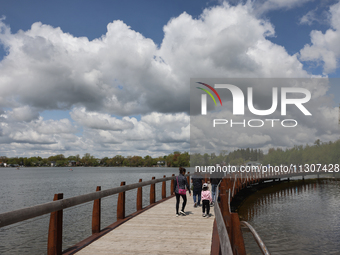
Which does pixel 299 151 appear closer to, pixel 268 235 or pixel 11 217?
pixel 268 235

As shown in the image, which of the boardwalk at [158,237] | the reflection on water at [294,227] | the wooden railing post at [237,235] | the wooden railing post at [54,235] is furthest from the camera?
the reflection on water at [294,227]

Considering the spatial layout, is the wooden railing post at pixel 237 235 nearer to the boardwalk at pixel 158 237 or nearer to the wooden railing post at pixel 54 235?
the boardwalk at pixel 158 237

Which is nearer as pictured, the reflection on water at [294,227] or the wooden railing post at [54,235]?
the wooden railing post at [54,235]

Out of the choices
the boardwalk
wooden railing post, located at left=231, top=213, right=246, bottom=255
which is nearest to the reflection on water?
the boardwalk

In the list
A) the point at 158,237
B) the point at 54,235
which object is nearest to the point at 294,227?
the point at 158,237

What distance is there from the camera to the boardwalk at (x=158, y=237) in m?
6.03

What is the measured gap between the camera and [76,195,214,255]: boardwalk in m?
6.03

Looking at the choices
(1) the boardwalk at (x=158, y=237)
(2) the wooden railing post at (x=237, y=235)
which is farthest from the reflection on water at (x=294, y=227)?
(2) the wooden railing post at (x=237, y=235)

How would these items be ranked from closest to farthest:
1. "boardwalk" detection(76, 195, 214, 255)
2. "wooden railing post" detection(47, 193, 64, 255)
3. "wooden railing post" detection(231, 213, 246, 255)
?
"wooden railing post" detection(231, 213, 246, 255), "wooden railing post" detection(47, 193, 64, 255), "boardwalk" detection(76, 195, 214, 255)

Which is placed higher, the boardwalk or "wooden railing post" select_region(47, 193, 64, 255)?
"wooden railing post" select_region(47, 193, 64, 255)

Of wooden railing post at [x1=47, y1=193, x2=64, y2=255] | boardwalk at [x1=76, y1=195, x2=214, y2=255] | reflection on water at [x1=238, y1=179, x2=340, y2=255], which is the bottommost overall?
reflection on water at [x1=238, y1=179, x2=340, y2=255]

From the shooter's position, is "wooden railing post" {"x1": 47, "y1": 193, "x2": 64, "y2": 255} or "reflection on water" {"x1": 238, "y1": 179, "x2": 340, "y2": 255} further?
"reflection on water" {"x1": 238, "y1": 179, "x2": 340, "y2": 255}

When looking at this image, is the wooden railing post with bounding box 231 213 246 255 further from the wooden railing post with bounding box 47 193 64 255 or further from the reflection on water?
the reflection on water

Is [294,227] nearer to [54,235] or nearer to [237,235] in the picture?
[237,235]
